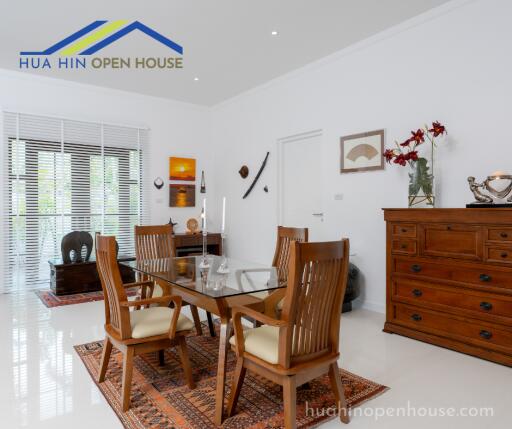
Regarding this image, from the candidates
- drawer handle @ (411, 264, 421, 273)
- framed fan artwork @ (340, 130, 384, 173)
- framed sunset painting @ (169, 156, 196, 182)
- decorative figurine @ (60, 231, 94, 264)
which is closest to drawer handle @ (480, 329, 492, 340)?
drawer handle @ (411, 264, 421, 273)

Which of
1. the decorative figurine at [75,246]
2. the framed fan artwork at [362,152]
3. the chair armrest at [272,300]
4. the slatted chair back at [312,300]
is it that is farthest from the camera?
the decorative figurine at [75,246]

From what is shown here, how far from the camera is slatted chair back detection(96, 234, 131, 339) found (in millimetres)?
2123

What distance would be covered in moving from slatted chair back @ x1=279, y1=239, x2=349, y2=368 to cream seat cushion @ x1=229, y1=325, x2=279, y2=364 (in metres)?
0.07

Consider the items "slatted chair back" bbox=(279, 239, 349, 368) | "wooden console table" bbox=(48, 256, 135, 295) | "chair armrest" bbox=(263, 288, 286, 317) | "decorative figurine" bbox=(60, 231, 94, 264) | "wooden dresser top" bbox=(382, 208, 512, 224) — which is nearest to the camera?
"slatted chair back" bbox=(279, 239, 349, 368)

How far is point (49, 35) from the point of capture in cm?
410

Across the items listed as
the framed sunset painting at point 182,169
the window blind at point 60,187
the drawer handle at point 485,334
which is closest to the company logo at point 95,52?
the window blind at point 60,187

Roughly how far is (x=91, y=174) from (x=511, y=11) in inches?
217

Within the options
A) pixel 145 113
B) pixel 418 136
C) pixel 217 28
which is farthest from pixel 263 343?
pixel 145 113

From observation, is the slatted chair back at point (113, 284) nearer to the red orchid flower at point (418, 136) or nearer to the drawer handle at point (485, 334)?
the drawer handle at point (485, 334)

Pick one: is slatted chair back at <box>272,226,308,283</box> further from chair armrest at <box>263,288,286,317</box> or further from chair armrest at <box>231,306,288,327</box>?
chair armrest at <box>231,306,288,327</box>

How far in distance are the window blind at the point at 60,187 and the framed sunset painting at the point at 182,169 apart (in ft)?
1.73

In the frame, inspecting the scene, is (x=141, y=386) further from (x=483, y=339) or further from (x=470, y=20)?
(x=470, y=20)
